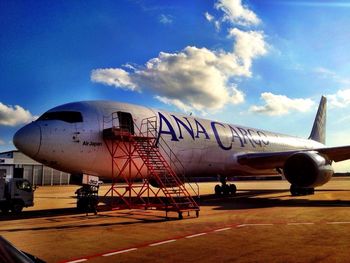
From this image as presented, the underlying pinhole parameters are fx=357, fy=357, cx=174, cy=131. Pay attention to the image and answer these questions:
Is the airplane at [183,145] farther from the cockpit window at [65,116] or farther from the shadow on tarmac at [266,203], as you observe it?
the shadow on tarmac at [266,203]

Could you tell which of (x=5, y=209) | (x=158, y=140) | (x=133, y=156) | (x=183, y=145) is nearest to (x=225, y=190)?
(x=183, y=145)

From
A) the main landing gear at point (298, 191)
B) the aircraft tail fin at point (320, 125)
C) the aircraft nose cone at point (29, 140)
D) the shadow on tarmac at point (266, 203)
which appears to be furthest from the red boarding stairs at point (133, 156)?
the aircraft tail fin at point (320, 125)

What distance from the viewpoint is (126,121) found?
52.1 ft

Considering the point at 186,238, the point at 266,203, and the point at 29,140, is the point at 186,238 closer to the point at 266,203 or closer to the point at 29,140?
the point at 29,140

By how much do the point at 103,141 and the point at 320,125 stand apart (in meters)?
30.9

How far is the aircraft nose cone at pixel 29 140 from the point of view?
12844 mm

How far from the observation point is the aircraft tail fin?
38.4 meters

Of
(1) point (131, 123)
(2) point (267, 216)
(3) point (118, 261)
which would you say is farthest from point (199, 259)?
(1) point (131, 123)

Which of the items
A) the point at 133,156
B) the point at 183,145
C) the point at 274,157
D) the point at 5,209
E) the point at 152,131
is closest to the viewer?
the point at 133,156

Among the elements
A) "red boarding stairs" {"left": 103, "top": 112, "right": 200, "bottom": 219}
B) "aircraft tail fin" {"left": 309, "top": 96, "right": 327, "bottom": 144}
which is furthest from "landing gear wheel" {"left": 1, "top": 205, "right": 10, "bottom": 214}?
"aircraft tail fin" {"left": 309, "top": 96, "right": 327, "bottom": 144}

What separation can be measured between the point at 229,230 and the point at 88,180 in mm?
6841

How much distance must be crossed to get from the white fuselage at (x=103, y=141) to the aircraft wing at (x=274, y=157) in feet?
1.67

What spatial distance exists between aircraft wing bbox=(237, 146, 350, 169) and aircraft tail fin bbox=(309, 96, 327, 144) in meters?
14.6

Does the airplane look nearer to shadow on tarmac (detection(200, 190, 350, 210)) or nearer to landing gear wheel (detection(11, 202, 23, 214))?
shadow on tarmac (detection(200, 190, 350, 210))
